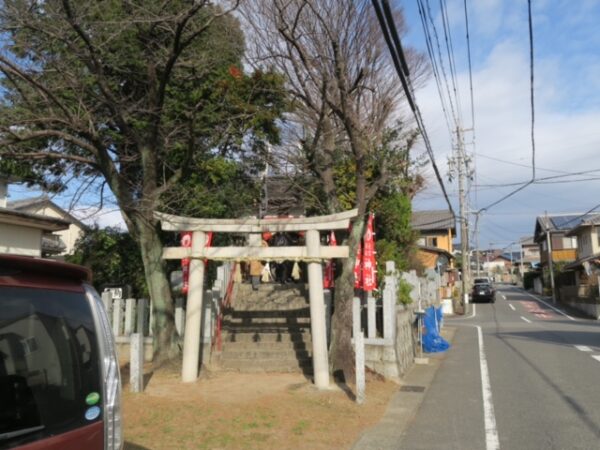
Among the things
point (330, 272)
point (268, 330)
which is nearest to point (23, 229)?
point (268, 330)

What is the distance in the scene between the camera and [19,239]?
13.4m

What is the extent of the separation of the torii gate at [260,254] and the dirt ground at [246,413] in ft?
1.73

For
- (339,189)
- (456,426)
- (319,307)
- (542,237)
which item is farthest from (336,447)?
(542,237)

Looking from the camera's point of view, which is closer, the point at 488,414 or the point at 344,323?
the point at 488,414

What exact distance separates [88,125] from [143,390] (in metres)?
4.87

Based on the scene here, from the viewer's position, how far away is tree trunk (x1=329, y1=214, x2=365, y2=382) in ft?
32.7

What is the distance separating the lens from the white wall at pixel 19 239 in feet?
42.8

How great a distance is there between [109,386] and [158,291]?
26.1 ft

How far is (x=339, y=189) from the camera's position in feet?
60.6

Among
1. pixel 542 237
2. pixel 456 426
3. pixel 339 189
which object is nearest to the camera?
pixel 456 426

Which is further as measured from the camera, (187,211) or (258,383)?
(187,211)

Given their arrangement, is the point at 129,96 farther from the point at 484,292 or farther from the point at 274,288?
the point at 484,292

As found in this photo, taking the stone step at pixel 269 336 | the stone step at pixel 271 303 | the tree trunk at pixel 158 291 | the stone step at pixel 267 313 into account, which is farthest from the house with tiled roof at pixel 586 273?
the tree trunk at pixel 158 291

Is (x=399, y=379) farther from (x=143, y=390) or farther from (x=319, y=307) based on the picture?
(x=143, y=390)
